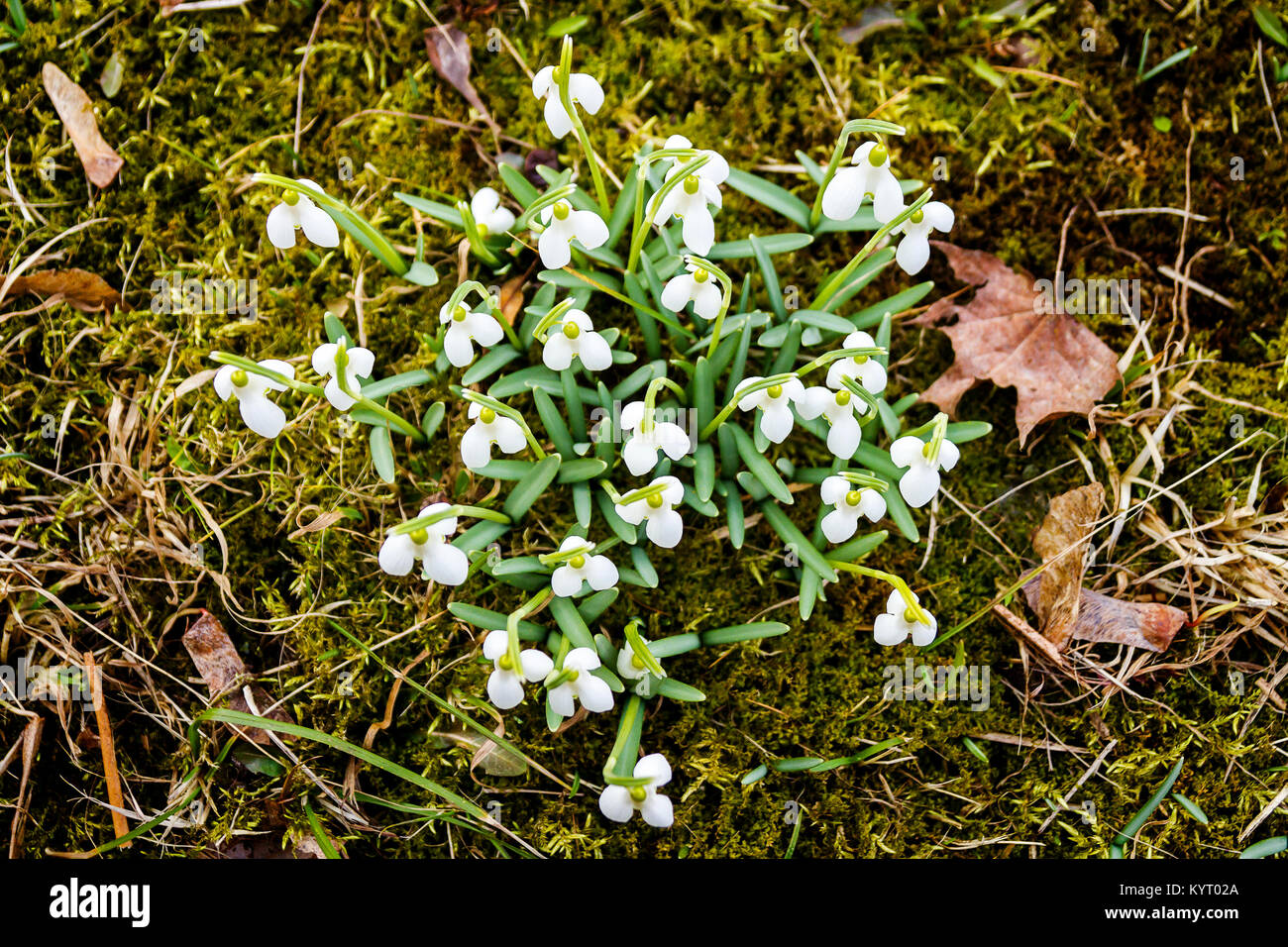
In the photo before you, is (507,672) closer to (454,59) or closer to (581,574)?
(581,574)

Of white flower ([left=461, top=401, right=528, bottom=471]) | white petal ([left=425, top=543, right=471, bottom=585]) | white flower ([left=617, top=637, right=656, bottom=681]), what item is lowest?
white flower ([left=617, top=637, right=656, bottom=681])

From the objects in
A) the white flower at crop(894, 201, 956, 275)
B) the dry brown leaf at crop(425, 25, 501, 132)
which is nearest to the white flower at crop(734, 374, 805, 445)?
the white flower at crop(894, 201, 956, 275)

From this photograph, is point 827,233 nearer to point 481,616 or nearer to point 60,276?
point 481,616

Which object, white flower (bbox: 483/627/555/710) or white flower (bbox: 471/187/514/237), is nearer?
white flower (bbox: 483/627/555/710)

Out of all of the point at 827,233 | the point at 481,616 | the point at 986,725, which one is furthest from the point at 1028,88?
the point at 481,616

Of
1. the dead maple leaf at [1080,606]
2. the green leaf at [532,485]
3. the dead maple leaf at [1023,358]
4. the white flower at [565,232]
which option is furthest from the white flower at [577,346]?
the dead maple leaf at [1080,606]

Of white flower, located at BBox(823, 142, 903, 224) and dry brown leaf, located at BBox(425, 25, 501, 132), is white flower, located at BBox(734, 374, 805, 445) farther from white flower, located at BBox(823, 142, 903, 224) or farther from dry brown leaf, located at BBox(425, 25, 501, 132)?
dry brown leaf, located at BBox(425, 25, 501, 132)

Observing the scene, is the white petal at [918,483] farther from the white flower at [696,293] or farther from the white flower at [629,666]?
the white flower at [629,666]
